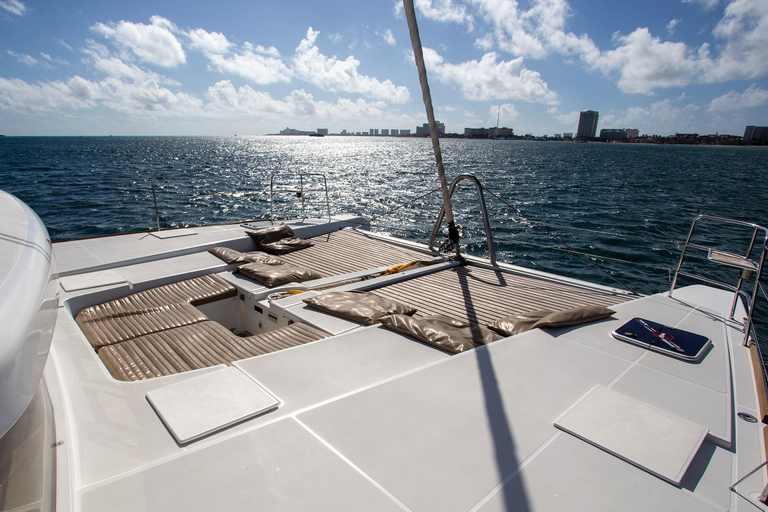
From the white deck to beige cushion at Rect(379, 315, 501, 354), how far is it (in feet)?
0.35

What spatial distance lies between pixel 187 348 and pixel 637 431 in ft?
10.8

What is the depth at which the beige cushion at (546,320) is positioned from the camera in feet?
12.3

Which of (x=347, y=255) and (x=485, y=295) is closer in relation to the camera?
(x=485, y=295)

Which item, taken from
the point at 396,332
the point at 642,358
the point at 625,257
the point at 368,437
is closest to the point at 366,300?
the point at 396,332

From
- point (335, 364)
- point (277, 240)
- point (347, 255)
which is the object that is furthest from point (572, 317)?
A: point (277, 240)

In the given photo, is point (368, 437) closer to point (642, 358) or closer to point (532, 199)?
point (642, 358)

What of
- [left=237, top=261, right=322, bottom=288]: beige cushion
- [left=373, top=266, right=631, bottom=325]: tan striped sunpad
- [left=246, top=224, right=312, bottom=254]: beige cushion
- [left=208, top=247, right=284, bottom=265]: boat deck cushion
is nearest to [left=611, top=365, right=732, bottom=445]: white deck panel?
[left=373, top=266, right=631, bottom=325]: tan striped sunpad

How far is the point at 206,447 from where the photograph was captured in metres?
2.11

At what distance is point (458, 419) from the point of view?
7.88ft

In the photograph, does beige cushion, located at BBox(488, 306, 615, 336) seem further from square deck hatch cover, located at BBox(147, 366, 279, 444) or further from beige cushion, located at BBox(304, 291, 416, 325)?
square deck hatch cover, located at BBox(147, 366, 279, 444)

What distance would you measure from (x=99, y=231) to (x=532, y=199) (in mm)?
19588

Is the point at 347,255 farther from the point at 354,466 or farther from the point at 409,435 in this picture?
the point at 354,466

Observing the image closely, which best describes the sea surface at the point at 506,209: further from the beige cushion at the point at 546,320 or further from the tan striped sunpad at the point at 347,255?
the beige cushion at the point at 546,320

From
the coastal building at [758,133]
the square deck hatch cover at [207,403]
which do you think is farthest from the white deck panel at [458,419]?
the coastal building at [758,133]
